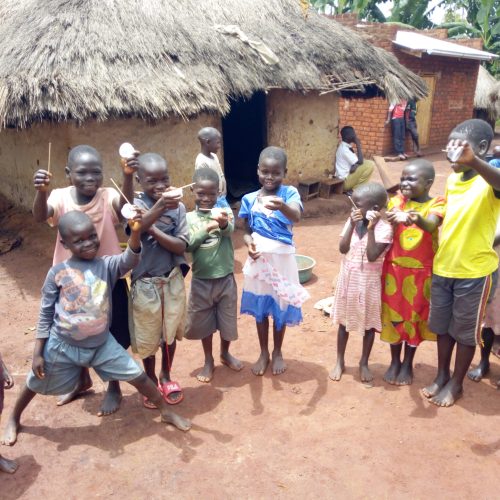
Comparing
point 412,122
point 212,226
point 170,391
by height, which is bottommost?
point 170,391

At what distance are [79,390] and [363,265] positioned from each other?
1.99 metres

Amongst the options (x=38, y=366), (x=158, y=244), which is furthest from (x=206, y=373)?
(x=38, y=366)

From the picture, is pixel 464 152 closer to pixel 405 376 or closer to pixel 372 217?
pixel 372 217

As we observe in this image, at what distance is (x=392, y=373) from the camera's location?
326 cm

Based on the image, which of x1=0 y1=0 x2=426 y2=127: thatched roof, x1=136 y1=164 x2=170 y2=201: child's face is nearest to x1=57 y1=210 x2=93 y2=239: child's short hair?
x1=136 y1=164 x2=170 y2=201: child's face

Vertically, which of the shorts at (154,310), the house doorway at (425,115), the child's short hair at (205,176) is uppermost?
the house doorway at (425,115)

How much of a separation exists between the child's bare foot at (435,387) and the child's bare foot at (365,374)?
1.11 ft

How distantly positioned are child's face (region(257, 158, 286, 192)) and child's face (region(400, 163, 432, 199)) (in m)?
0.73

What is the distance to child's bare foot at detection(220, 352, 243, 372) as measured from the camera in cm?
344

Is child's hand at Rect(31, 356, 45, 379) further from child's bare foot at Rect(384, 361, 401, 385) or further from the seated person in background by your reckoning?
the seated person in background

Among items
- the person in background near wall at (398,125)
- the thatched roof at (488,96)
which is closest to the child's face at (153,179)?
the person in background near wall at (398,125)

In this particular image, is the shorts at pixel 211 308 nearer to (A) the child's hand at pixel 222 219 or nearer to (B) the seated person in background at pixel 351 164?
(A) the child's hand at pixel 222 219

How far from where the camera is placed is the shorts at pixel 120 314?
2908mm

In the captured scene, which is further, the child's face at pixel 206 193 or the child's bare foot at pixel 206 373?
the child's bare foot at pixel 206 373
